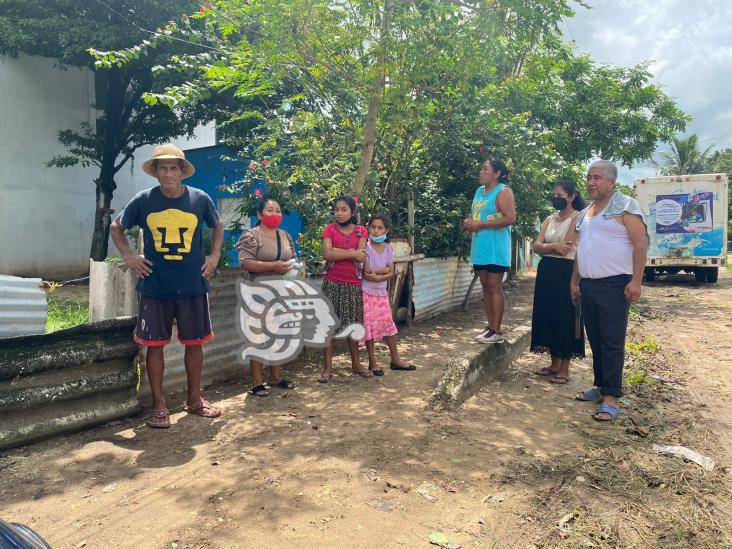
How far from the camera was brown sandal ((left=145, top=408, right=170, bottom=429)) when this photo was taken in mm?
3739

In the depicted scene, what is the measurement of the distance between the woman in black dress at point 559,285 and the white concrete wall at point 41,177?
12685mm

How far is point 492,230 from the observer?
4996mm

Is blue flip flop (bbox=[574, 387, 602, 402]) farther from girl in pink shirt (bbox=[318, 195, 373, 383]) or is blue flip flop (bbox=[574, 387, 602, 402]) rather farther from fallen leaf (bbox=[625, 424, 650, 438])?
girl in pink shirt (bbox=[318, 195, 373, 383])

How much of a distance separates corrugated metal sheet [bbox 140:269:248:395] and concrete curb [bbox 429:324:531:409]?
1973 mm

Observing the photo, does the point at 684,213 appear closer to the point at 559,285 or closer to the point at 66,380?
the point at 559,285

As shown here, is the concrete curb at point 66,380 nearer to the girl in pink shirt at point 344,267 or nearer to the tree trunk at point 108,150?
the girl in pink shirt at point 344,267

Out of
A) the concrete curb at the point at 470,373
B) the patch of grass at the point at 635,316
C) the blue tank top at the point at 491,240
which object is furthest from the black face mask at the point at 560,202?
the patch of grass at the point at 635,316

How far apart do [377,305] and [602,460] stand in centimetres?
256

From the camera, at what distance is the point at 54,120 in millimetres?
13562

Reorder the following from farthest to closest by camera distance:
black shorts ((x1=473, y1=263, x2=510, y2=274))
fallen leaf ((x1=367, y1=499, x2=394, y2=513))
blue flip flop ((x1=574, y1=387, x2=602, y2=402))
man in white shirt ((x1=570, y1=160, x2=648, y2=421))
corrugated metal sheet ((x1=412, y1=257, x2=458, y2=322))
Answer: corrugated metal sheet ((x1=412, y1=257, x2=458, y2=322)), black shorts ((x1=473, y1=263, x2=510, y2=274)), blue flip flop ((x1=574, y1=387, x2=602, y2=402)), man in white shirt ((x1=570, y1=160, x2=648, y2=421)), fallen leaf ((x1=367, y1=499, x2=394, y2=513))

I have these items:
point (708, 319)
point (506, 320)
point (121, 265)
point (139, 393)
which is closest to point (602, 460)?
point (139, 393)

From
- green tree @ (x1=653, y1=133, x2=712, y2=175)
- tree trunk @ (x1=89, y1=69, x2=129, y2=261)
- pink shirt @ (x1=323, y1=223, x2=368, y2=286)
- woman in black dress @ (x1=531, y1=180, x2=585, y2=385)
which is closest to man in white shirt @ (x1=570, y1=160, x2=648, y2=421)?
woman in black dress @ (x1=531, y1=180, x2=585, y2=385)

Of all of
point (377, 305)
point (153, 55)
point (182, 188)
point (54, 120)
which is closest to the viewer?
point (182, 188)

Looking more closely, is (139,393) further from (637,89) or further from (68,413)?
(637,89)
